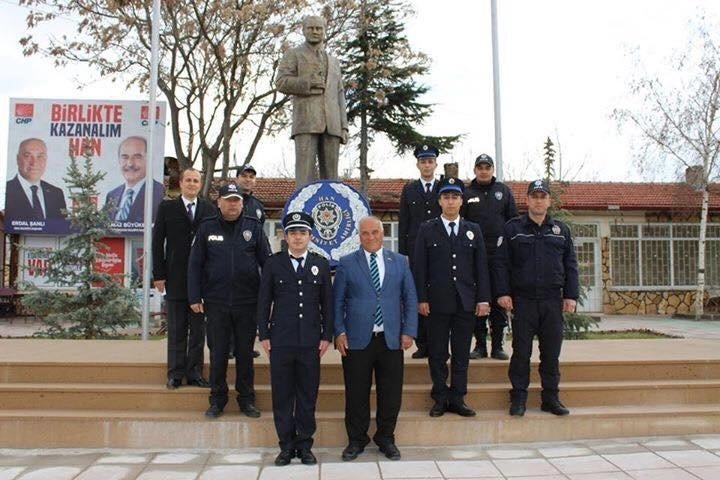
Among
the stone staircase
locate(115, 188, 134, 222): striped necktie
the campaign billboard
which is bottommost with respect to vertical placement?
the stone staircase

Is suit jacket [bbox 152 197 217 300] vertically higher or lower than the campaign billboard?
lower

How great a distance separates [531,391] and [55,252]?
8.63 metres

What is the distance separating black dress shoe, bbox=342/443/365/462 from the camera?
448cm

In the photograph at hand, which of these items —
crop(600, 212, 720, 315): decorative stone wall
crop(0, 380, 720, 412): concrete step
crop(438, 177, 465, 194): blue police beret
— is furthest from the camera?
crop(600, 212, 720, 315): decorative stone wall

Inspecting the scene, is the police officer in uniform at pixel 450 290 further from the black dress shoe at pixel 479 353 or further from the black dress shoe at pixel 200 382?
the black dress shoe at pixel 200 382

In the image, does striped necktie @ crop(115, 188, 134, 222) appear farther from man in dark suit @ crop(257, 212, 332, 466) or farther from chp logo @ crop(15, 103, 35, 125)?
man in dark suit @ crop(257, 212, 332, 466)

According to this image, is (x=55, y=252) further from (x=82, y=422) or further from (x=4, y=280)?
(x=4, y=280)

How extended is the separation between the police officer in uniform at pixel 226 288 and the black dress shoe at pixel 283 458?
582 mm

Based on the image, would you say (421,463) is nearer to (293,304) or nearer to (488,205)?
(293,304)

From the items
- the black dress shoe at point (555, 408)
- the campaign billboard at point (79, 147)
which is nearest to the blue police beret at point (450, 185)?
the black dress shoe at point (555, 408)

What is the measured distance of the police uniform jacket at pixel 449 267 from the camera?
485cm

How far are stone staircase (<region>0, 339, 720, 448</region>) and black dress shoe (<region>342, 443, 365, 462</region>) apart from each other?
37 cm

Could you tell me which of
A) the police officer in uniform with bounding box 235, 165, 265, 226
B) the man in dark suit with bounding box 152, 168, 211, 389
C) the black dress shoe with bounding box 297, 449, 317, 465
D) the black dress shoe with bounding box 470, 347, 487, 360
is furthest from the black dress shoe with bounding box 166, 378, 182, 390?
the black dress shoe with bounding box 470, 347, 487, 360

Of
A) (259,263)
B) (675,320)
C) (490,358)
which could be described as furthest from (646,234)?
(259,263)
